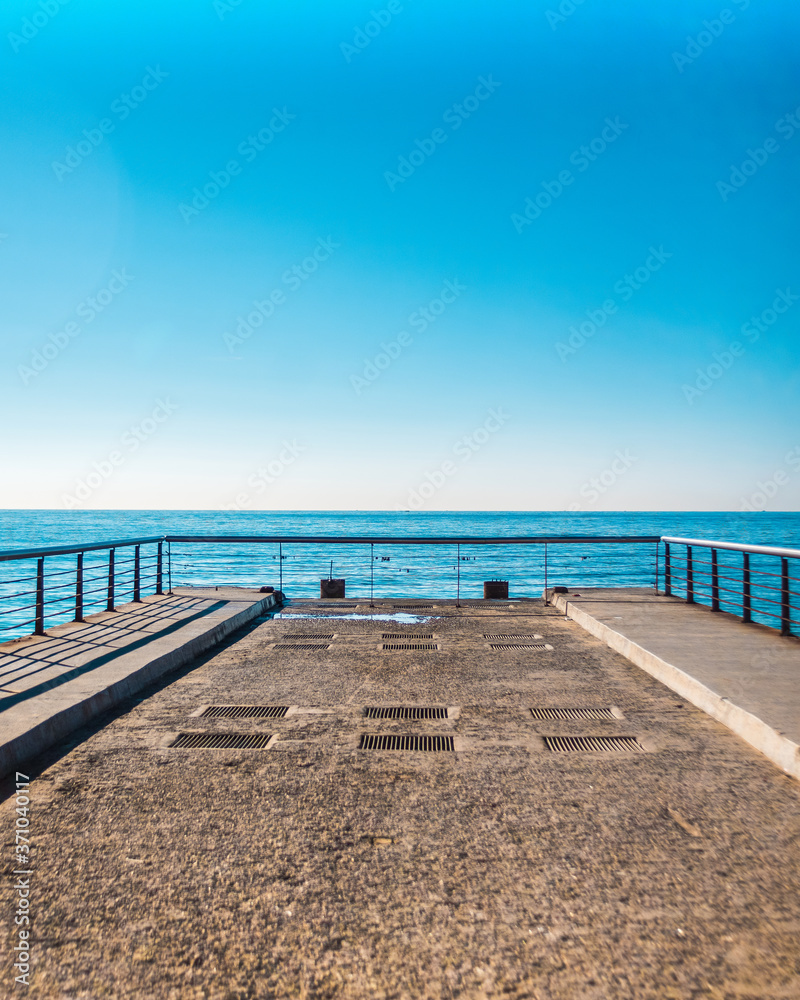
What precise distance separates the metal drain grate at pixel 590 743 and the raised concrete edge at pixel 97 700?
3404mm

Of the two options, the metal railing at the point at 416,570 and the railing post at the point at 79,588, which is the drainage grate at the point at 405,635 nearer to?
the metal railing at the point at 416,570

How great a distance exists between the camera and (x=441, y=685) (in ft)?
19.6

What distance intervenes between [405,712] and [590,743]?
1473 mm

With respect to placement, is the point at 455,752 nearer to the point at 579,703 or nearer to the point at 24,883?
the point at 579,703

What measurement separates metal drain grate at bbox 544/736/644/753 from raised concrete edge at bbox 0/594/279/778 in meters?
3.40

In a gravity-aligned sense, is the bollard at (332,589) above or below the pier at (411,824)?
above

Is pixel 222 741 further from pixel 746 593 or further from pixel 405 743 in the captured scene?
pixel 746 593

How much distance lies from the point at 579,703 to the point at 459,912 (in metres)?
3.17


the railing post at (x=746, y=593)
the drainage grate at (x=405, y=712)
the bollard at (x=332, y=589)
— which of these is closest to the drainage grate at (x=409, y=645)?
the drainage grate at (x=405, y=712)

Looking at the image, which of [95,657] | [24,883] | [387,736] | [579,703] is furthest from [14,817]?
[579,703]

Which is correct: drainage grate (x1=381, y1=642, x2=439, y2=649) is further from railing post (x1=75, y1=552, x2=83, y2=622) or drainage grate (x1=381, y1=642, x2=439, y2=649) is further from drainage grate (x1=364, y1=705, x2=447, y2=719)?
railing post (x1=75, y1=552, x2=83, y2=622)

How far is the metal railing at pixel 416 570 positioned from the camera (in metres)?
7.57

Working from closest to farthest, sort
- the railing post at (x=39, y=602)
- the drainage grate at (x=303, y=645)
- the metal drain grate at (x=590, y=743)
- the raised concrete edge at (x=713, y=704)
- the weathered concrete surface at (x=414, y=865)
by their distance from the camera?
the weathered concrete surface at (x=414, y=865) → the raised concrete edge at (x=713, y=704) → the metal drain grate at (x=590, y=743) → the railing post at (x=39, y=602) → the drainage grate at (x=303, y=645)

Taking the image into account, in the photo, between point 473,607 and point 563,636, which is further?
point 473,607
